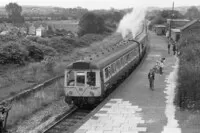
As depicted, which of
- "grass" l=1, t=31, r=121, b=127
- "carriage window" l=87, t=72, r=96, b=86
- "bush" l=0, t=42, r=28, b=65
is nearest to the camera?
"carriage window" l=87, t=72, r=96, b=86

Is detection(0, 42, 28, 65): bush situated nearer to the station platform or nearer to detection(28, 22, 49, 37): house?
the station platform

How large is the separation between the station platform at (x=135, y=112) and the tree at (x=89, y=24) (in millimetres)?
44739

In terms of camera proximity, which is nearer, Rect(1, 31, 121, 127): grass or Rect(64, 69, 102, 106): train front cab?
Rect(64, 69, 102, 106): train front cab

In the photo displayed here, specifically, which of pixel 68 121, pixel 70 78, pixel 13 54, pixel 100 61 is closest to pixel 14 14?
pixel 13 54

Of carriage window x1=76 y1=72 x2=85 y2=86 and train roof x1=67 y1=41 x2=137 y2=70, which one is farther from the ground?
train roof x1=67 y1=41 x2=137 y2=70

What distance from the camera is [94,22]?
67750mm

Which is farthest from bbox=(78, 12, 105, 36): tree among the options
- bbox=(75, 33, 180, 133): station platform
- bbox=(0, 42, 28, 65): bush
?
bbox=(75, 33, 180, 133): station platform

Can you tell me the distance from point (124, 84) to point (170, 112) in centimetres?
651

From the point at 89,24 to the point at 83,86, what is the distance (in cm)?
5096

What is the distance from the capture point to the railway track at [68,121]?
1428 centimetres

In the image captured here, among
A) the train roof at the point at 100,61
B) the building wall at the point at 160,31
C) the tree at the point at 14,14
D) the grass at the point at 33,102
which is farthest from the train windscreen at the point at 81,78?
the tree at the point at 14,14

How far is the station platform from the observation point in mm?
13312

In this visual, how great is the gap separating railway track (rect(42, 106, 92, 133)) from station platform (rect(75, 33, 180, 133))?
3.14ft

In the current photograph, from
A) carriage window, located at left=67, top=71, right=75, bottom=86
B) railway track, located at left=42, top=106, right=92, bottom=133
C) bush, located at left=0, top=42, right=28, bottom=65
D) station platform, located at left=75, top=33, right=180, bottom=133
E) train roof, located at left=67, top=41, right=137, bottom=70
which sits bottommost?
railway track, located at left=42, top=106, right=92, bottom=133
